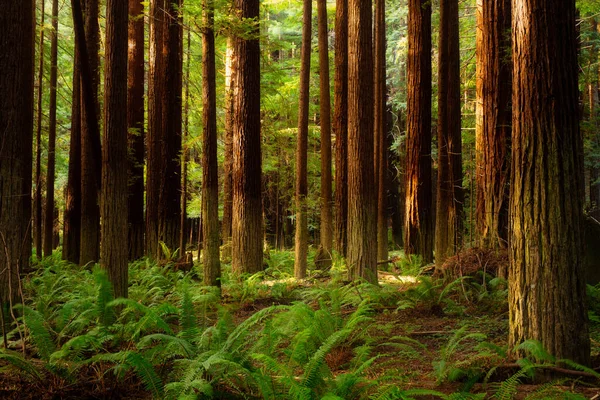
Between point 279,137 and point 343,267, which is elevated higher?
point 279,137

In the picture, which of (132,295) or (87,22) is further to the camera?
(87,22)

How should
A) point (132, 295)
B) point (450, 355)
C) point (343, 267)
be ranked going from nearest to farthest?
point (450, 355) < point (132, 295) < point (343, 267)

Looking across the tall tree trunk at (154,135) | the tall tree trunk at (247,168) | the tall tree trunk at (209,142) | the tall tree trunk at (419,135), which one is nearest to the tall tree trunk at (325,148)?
the tall tree trunk at (419,135)

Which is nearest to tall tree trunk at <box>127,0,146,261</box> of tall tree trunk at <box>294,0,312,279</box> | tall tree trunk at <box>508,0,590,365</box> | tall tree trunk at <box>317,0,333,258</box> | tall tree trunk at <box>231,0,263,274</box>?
tall tree trunk at <box>231,0,263,274</box>

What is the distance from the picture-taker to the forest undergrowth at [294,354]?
4238mm

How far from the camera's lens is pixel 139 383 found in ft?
14.8

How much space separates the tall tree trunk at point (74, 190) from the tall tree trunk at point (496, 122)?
34.8 feet

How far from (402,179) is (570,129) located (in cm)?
2374

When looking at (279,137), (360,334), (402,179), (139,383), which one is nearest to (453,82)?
(279,137)

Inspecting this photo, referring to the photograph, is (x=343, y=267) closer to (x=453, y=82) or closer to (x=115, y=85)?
(x=453, y=82)

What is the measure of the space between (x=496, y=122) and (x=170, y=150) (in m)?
8.69

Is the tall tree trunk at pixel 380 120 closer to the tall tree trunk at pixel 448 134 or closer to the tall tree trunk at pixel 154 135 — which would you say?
the tall tree trunk at pixel 448 134

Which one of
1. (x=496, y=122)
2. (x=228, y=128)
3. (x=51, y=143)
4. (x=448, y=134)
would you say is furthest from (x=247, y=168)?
(x=51, y=143)

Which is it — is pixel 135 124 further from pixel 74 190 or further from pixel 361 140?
pixel 361 140
